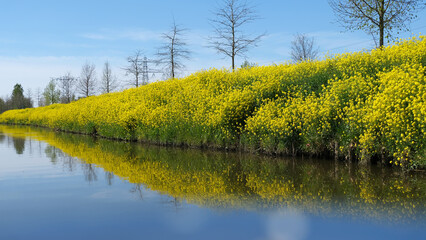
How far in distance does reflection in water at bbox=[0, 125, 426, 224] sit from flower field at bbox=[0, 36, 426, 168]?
0.56 m

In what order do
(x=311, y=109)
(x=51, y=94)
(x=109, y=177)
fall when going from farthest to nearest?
(x=51, y=94) < (x=311, y=109) < (x=109, y=177)

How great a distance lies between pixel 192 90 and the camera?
14.9 metres

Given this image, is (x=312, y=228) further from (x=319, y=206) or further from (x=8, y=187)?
(x=8, y=187)

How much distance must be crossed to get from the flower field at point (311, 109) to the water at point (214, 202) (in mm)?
726

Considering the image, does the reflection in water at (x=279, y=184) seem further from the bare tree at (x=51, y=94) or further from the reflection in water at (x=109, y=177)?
the bare tree at (x=51, y=94)

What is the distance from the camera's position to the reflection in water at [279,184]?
4.93 m

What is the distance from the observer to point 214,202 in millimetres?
5230

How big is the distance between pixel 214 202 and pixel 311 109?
16.8 feet

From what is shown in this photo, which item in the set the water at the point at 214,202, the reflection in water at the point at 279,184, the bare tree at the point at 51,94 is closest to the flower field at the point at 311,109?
the reflection in water at the point at 279,184

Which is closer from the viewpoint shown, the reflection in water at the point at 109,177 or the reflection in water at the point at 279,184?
the reflection in water at the point at 279,184

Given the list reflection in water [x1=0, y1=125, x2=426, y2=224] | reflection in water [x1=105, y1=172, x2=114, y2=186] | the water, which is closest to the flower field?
reflection in water [x1=0, y1=125, x2=426, y2=224]

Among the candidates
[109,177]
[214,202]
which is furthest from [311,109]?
[109,177]

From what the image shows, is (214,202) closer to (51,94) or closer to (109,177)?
(109,177)

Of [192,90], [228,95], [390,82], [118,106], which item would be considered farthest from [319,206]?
[118,106]
